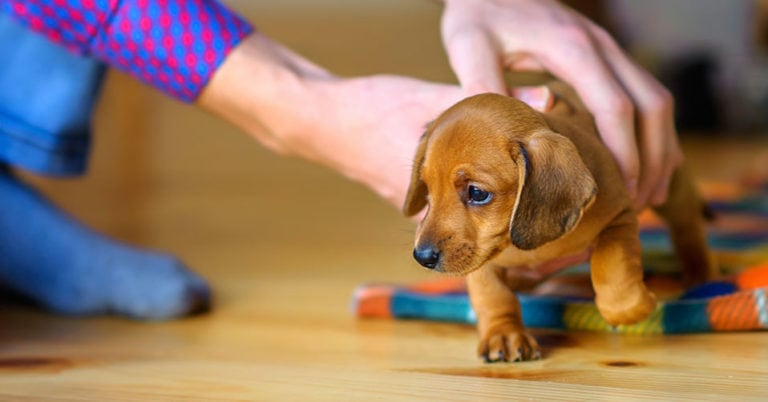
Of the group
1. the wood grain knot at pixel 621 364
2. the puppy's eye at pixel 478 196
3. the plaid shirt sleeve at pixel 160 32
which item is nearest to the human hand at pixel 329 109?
the plaid shirt sleeve at pixel 160 32

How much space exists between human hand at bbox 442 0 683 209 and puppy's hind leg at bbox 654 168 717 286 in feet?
0.56

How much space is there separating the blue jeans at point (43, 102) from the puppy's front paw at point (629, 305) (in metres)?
1.07

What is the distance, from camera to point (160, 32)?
155cm

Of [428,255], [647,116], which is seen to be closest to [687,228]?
[647,116]

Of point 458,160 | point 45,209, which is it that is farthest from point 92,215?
point 458,160

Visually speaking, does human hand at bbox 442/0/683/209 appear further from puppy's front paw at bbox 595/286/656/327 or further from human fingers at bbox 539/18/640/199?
puppy's front paw at bbox 595/286/656/327

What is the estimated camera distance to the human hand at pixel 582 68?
4.38 feet

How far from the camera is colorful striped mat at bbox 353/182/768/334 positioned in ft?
4.54

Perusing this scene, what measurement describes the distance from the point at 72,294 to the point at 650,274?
0.99 metres

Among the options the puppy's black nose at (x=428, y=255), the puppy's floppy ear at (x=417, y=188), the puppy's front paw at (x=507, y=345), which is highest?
the puppy's floppy ear at (x=417, y=188)

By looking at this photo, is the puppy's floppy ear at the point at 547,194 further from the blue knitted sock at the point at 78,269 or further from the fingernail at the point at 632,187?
the blue knitted sock at the point at 78,269

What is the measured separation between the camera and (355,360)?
1323 millimetres

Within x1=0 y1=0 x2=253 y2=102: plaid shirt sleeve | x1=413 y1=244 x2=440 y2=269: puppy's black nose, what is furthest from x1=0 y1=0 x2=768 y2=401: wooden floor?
x1=0 y1=0 x2=253 y2=102: plaid shirt sleeve

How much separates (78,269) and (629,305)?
983 millimetres
